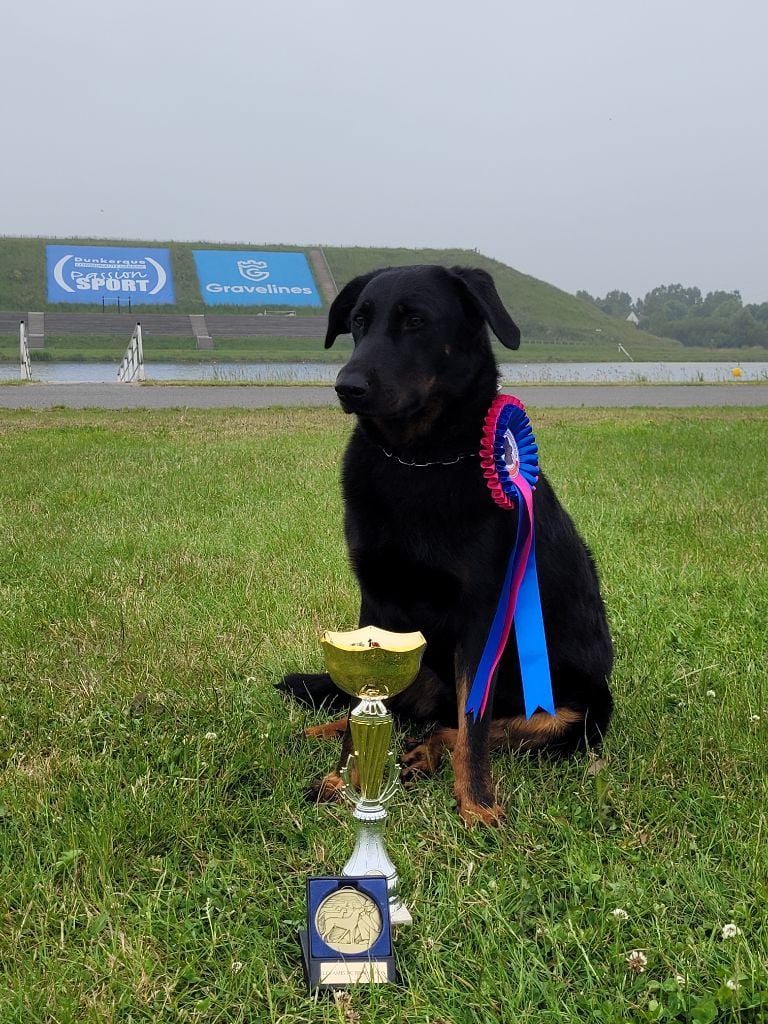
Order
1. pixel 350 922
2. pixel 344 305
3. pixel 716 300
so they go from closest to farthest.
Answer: pixel 350 922, pixel 344 305, pixel 716 300

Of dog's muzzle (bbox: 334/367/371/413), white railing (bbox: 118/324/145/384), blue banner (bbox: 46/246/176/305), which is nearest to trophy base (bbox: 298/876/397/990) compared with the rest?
dog's muzzle (bbox: 334/367/371/413)

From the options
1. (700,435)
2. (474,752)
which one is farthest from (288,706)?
(700,435)

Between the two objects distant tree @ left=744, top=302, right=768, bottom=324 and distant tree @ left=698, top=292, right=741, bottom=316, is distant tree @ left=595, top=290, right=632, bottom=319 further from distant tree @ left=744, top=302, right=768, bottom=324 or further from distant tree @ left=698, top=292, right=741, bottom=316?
distant tree @ left=744, top=302, right=768, bottom=324

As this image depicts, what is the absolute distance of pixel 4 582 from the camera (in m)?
4.50

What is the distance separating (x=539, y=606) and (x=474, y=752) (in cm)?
44

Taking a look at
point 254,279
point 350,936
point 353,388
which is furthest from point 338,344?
point 350,936

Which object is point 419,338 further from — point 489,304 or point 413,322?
point 489,304

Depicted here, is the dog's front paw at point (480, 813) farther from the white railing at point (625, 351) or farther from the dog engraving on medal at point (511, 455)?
the white railing at point (625, 351)

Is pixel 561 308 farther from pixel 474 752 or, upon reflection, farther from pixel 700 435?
pixel 474 752

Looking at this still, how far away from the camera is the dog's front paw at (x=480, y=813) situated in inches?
90.5

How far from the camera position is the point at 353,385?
7.61 ft

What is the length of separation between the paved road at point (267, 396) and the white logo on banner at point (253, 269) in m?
46.7

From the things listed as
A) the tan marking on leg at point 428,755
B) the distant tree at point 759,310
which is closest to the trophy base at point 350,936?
the tan marking on leg at point 428,755

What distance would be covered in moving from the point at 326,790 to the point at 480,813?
1.46 feet
